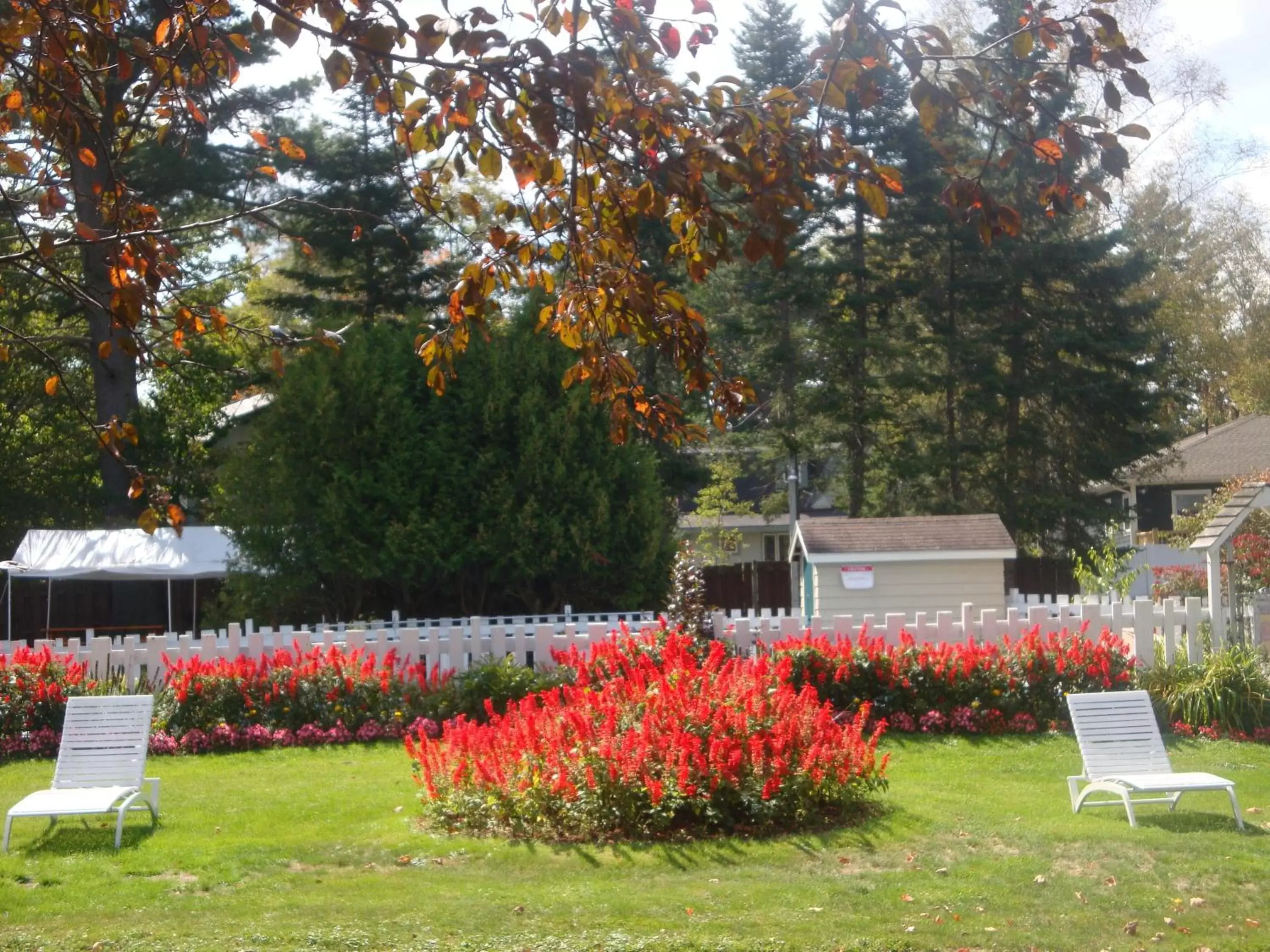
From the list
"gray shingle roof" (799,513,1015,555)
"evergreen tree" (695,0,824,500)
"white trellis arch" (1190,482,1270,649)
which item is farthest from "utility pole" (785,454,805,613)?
"white trellis arch" (1190,482,1270,649)

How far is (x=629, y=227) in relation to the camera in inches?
222

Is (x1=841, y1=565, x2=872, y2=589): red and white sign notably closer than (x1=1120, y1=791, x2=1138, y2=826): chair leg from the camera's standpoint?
No

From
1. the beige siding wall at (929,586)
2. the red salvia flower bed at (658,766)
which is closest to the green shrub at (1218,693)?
the red salvia flower bed at (658,766)

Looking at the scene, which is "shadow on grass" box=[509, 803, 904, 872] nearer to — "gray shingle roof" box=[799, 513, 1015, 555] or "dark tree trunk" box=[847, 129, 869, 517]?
"gray shingle roof" box=[799, 513, 1015, 555]

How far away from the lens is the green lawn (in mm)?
6293

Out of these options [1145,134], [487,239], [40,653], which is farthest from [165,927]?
[40,653]

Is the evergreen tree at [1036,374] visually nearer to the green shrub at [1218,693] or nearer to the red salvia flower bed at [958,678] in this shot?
the green shrub at [1218,693]

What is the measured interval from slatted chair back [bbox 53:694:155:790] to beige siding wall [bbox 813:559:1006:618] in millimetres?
Answer: 10229

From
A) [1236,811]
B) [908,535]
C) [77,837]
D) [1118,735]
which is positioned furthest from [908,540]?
[77,837]

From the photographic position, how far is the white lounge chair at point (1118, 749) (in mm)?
8812

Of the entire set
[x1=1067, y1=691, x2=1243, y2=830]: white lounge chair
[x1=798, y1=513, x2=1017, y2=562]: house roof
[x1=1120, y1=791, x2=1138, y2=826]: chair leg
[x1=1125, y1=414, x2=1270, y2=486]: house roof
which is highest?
[x1=1125, y1=414, x2=1270, y2=486]: house roof

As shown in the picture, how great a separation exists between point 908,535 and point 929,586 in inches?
29.0

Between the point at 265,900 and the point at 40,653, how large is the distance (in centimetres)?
753

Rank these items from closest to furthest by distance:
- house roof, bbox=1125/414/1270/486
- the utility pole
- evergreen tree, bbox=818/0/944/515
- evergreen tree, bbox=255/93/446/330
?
the utility pole → evergreen tree, bbox=255/93/446/330 → evergreen tree, bbox=818/0/944/515 → house roof, bbox=1125/414/1270/486
